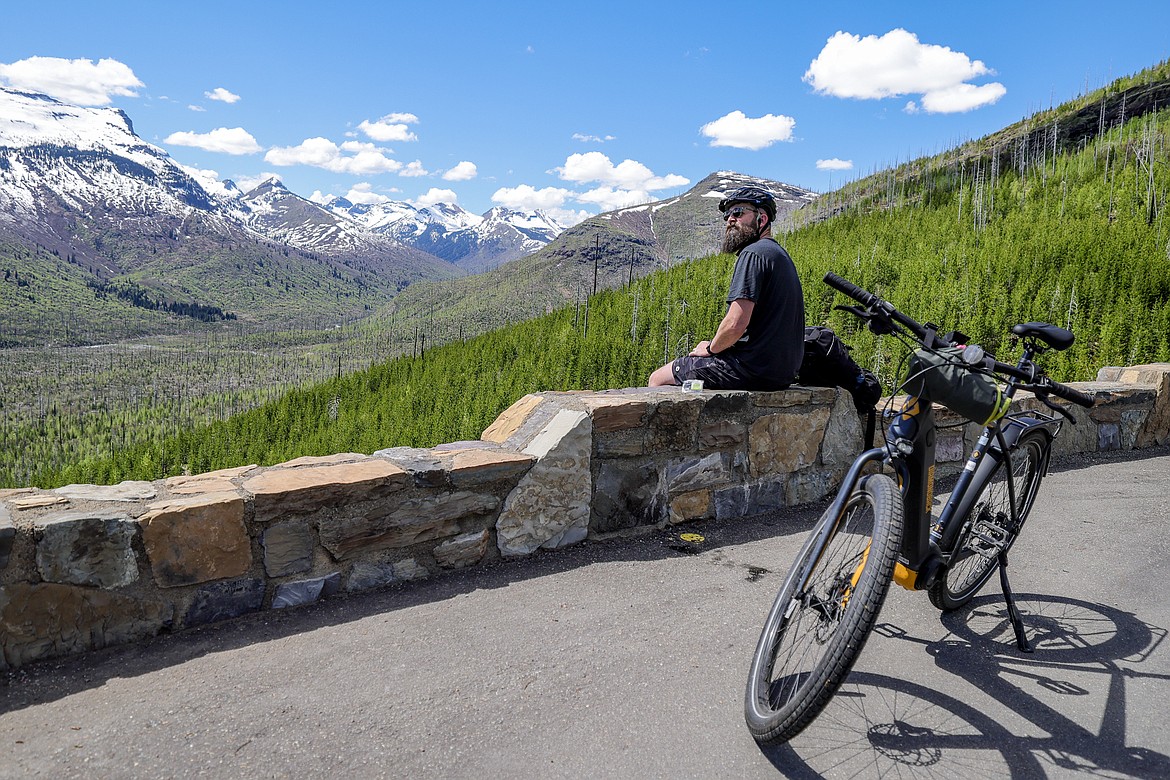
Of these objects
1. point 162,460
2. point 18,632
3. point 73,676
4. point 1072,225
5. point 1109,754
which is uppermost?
point 1072,225

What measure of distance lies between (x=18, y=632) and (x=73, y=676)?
258 mm

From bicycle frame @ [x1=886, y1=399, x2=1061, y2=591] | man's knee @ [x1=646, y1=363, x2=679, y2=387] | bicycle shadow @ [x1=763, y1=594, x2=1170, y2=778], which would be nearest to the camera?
bicycle shadow @ [x1=763, y1=594, x2=1170, y2=778]

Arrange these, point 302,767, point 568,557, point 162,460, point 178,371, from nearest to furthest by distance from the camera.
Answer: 1. point 302,767
2. point 568,557
3. point 162,460
4. point 178,371

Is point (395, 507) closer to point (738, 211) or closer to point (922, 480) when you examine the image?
point (922, 480)

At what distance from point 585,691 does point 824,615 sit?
3.05ft

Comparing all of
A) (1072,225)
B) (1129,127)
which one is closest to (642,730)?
(1072,225)

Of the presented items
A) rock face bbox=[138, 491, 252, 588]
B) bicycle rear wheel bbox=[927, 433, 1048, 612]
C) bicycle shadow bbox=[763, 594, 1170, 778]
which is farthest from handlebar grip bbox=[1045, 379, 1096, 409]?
rock face bbox=[138, 491, 252, 588]

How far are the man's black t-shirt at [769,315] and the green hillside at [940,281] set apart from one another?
4.20ft

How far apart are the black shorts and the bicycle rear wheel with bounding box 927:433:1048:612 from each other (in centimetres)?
161

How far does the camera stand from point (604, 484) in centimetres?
392

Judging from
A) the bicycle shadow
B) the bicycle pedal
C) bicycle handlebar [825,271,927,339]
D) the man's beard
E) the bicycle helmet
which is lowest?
the bicycle shadow

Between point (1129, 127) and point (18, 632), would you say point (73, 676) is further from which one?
point (1129, 127)

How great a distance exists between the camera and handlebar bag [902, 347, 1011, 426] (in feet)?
7.75

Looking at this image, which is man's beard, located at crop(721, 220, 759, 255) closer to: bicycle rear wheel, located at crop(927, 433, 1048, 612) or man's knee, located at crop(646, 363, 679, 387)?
man's knee, located at crop(646, 363, 679, 387)
